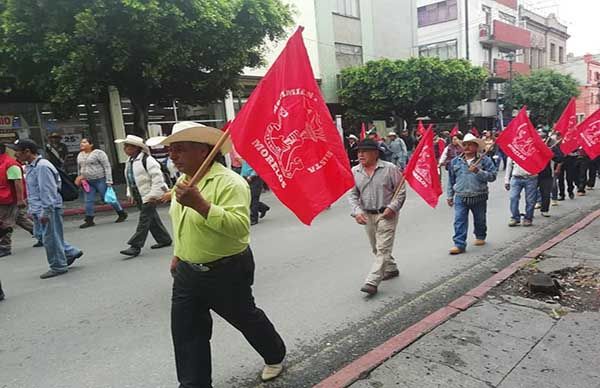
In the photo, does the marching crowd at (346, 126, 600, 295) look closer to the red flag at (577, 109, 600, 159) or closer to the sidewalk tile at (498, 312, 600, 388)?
the red flag at (577, 109, 600, 159)

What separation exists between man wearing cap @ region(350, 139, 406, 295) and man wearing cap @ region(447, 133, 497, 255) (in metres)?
1.77

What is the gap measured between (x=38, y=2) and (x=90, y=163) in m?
3.88

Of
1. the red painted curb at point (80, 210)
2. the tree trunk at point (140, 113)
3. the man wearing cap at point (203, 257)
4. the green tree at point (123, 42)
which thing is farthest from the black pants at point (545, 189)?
the tree trunk at point (140, 113)

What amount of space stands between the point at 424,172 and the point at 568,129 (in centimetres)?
472

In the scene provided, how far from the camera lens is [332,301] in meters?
4.49

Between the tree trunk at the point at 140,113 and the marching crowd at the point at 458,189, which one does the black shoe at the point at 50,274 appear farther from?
the tree trunk at the point at 140,113

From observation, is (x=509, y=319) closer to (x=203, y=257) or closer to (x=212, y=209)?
(x=203, y=257)

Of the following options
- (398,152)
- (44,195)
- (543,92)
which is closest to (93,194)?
(44,195)

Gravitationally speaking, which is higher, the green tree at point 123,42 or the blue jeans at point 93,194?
the green tree at point 123,42

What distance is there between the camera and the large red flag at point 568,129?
8234 mm

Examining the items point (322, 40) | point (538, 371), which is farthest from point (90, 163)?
point (322, 40)

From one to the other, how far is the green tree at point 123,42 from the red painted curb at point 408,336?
9007 millimetres

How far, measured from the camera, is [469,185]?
19.8 feet

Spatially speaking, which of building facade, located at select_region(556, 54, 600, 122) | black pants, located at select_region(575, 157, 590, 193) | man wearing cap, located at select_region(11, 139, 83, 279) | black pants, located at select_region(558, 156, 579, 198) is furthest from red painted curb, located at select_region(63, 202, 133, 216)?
building facade, located at select_region(556, 54, 600, 122)
